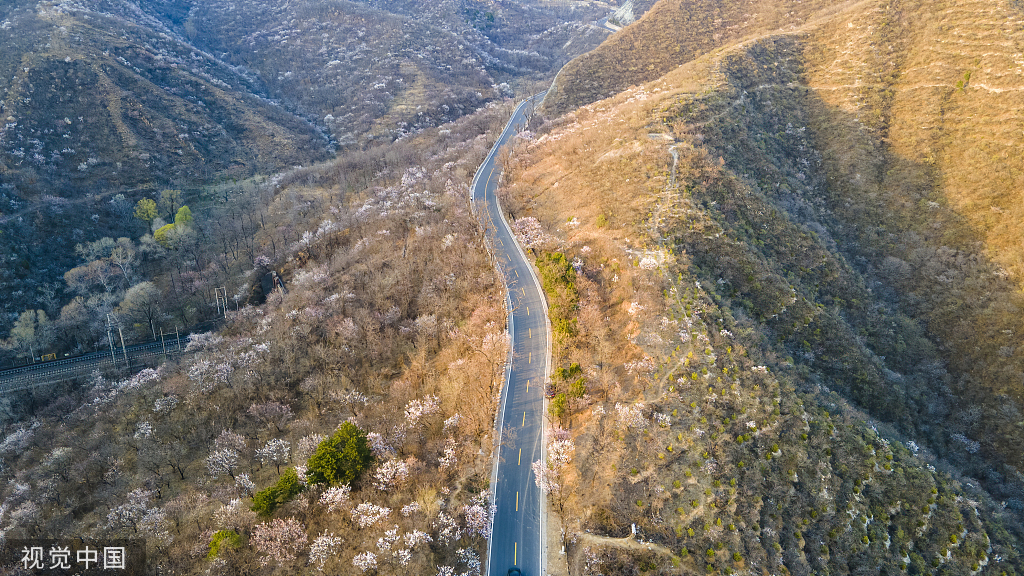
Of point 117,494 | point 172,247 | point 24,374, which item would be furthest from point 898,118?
point 24,374

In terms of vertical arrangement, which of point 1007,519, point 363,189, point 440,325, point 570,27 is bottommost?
point 1007,519

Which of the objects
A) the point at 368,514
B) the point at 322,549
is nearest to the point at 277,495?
the point at 322,549

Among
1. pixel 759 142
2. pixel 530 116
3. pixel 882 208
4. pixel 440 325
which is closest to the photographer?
pixel 440 325

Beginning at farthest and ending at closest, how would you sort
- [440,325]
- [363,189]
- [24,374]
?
[363,189] → [24,374] → [440,325]

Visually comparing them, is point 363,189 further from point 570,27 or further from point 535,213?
point 570,27

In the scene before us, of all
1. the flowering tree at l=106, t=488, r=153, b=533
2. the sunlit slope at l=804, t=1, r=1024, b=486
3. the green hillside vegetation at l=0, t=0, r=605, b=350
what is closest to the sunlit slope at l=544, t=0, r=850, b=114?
the sunlit slope at l=804, t=1, r=1024, b=486

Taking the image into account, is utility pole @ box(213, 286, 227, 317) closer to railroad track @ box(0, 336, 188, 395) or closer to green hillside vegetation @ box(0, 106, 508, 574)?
green hillside vegetation @ box(0, 106, 508, 574)

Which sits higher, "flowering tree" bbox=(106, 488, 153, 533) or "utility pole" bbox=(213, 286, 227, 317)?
"utility pole" bbox=(213, 286, 227, 317)
